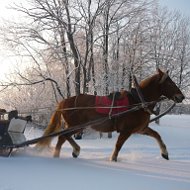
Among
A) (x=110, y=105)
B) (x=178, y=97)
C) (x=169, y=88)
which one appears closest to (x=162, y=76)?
(x=169, y=88)

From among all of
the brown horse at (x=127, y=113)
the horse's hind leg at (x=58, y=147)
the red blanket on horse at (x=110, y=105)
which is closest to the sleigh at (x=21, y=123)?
the red blanket on horse at (x=110, y=105)

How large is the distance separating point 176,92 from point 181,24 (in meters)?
24.8

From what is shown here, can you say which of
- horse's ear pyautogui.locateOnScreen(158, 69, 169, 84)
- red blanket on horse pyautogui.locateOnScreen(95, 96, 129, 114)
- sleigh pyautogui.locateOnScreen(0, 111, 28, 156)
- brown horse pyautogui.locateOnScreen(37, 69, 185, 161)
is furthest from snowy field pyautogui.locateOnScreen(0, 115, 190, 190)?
horse's ear pyautogui.locateOnScreen(158, 69, 169, 84)

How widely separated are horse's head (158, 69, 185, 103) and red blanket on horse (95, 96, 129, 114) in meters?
0.86

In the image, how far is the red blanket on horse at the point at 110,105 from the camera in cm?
770

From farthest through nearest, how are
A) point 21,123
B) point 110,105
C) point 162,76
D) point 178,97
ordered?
point 21,123
point 110,105
point 162,76
point 178,97

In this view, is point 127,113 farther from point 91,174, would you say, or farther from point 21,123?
point 21,123

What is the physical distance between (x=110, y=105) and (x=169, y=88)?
4.42ft

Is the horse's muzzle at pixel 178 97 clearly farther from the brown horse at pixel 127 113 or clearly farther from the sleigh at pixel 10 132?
the sleigh at pixel 10 132

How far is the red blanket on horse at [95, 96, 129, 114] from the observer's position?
7700 mm

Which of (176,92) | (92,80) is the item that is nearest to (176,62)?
(92,80)

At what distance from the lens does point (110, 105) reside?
7.82 m

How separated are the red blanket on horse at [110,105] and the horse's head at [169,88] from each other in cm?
86

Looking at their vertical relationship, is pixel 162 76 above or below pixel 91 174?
above
